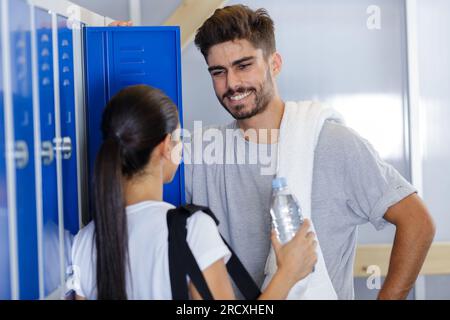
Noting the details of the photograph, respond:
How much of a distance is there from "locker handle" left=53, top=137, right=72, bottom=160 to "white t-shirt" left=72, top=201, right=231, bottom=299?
195 millimetres

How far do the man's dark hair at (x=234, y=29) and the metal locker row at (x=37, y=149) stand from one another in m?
0.27

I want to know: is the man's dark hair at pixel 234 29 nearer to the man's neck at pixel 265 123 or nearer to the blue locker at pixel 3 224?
the man's neck at pixel 265 123

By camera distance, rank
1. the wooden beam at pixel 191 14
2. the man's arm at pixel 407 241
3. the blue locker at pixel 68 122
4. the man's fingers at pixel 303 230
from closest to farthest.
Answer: the man's fingers at pixel 303 230 < the blue locker at pixel 68 122 < the man's arm at pixel 407 241 < the wooden beam at pixel 191 14

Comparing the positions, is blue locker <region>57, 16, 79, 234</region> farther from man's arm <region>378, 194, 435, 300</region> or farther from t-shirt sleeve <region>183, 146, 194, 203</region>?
man's arm <region>378, 194, 435, 300</region>

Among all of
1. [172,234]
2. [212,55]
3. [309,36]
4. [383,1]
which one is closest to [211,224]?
[172,234]

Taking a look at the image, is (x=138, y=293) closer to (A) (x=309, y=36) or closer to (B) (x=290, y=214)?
(B) (x=290, y=214)

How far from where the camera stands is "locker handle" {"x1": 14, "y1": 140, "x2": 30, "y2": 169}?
2.96ft

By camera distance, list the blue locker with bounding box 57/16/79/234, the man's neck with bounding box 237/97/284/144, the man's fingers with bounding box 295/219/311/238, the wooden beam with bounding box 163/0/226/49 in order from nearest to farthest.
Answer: the man's fingers with bounding box 295/219/311/238, the blue locker with bounding box 57/16/79/234, the man's neck with bounding box 237/97/284/144, the wooden beam with bounding box 163/0/226/49

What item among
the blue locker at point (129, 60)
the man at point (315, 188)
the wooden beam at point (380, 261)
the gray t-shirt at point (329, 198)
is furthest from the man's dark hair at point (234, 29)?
the wooden beam at point (380, 261)

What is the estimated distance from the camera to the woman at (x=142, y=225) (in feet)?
2.98

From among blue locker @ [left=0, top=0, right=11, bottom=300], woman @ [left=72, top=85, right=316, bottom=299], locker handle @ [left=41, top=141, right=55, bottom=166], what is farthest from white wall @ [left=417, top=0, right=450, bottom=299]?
blue locker @ [left=0, top=0, right=11, bottom=300]

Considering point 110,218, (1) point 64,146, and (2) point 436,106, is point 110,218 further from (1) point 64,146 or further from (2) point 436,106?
(2) point 436,106
